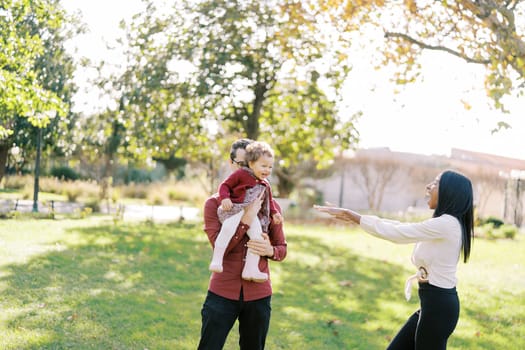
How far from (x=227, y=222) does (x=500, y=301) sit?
7.23 meters

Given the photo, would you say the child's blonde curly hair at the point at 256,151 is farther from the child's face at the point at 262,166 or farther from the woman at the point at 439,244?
the woman at the point at 439,244

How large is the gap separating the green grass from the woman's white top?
2717 millimetres

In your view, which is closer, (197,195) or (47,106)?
(47,106)

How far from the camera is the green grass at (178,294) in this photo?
20.8 ft

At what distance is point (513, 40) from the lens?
8422 millimetres

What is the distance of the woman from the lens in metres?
4.04

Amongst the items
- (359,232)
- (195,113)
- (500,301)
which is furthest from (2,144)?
(500,301)

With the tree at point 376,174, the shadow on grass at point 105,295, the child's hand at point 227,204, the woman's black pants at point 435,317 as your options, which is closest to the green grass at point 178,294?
the shadow on grass at point 105,295

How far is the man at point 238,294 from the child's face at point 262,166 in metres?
0.16

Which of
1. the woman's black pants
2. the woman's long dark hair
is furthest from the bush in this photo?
the woman's black pants

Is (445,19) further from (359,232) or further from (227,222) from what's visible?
(359,232)

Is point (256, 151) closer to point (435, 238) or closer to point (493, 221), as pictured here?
point (435, 238)

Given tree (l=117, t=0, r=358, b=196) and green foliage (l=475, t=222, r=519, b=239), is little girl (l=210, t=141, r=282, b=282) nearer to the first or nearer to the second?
tree (l=117, t=0, r=358, b=196)

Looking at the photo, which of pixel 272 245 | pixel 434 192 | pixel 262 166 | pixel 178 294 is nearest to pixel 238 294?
pixel 272 245
